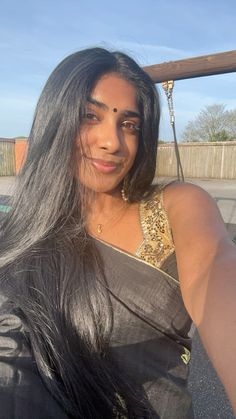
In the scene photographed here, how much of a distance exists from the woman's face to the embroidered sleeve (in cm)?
16

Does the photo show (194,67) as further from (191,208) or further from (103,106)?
(191,208)

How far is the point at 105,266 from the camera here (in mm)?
991

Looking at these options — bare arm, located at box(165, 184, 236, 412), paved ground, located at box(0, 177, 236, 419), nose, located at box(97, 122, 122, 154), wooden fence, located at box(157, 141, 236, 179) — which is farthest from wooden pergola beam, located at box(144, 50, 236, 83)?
wooden fence, located at box(157, 141, 236, 179)

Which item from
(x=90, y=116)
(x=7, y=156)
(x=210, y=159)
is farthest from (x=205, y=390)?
(x=210, y=159)

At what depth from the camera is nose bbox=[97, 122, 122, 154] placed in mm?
1086

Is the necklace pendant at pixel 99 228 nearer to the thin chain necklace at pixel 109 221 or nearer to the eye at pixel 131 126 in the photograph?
the thin chain necklace at pixel 109 221

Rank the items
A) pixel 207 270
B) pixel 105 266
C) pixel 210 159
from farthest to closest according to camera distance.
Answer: pixel 210 159 → pixel 105 266 → pixel 207 270

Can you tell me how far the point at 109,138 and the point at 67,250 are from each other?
1.13 ft

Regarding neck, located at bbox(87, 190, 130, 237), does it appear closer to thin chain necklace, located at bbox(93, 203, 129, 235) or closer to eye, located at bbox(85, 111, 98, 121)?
thin chain necklace, located at bbox(93, 203, 129, 235)

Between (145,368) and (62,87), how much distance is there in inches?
32.0

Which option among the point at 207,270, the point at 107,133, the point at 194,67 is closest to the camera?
the point at 207,270

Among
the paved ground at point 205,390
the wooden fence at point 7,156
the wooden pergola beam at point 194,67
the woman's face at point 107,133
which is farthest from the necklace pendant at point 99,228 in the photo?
the wooden fence at point 7,156

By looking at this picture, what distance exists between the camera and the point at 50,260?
3.32 ft

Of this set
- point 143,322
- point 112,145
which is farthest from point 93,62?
point 143,322
